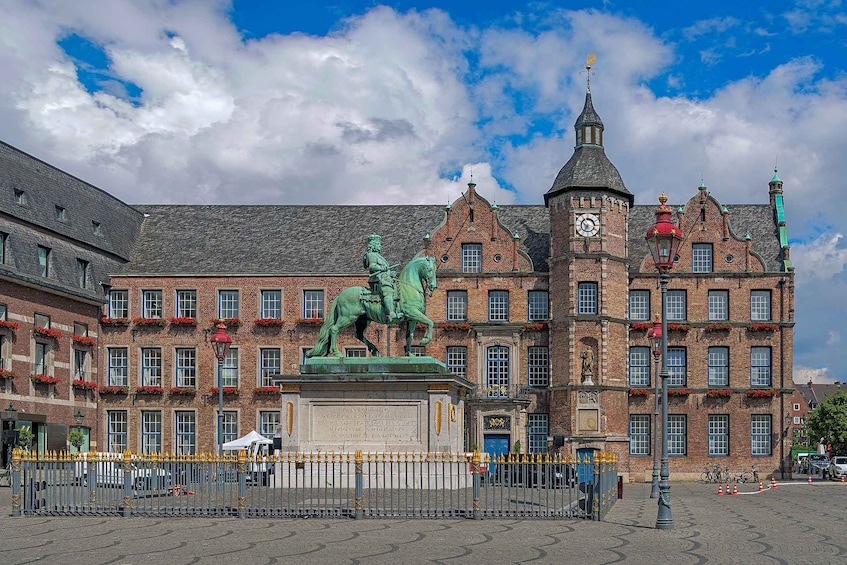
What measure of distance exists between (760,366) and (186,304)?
2990 centimetres

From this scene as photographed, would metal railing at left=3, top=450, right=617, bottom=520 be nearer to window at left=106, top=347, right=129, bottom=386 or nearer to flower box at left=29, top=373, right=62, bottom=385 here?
flower box at left=29, top=373, right=62, bottom=385

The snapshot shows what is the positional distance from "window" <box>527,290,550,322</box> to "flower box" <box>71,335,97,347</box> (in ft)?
72.4

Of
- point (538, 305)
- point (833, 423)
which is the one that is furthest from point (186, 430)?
point (833, 423)

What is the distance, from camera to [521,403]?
58219mm

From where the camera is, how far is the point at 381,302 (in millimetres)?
32625

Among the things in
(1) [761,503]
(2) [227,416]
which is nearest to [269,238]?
(2) [227,416]

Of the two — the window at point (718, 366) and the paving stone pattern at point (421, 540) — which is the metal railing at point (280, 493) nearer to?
the paving stone pattern at point (421, 540)

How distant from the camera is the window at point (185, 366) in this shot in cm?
6050

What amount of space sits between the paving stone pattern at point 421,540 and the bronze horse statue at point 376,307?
8225mm

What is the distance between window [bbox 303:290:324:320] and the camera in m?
60.2

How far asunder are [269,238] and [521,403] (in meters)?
16.3

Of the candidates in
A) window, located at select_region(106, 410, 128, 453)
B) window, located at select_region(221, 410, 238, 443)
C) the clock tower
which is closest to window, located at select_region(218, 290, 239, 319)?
window, located at select_region(221, 410, 238, 443)

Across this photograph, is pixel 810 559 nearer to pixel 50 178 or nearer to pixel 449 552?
pixel 449 552

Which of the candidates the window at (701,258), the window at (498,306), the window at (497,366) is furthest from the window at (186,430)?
the window at (701,258)
